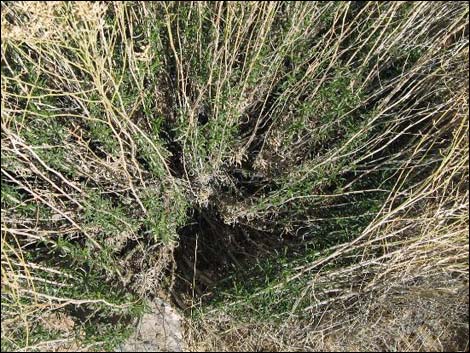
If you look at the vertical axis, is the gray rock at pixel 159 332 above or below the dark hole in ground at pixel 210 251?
below

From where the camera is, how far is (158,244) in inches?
79.6

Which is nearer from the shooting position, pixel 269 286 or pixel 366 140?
pixel 269 286

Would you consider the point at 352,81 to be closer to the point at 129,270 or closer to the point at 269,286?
the point at 269,286

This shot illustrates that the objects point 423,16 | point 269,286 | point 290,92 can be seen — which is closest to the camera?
point 269,286

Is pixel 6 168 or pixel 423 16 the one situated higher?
pixel 423 16

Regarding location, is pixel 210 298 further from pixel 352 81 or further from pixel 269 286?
pixel 352 81

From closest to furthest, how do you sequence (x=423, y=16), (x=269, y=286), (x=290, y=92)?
(x=269, y=286) < (x=290, y=92) < (x=423, y=16)

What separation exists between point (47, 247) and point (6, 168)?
326 millimetres

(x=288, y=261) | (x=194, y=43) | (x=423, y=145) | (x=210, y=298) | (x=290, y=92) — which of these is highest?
(x=194, y=43)

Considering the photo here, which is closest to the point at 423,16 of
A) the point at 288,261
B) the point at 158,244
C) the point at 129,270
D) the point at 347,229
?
the point at 347,229

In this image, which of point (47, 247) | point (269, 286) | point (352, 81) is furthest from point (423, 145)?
point (47, 247)

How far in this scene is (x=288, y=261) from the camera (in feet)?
6.49

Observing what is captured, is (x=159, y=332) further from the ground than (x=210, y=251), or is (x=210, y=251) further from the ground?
(x=210, y=251)

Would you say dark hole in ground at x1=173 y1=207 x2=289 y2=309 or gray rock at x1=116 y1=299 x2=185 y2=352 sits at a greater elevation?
dark hole in ground at x1=173 y1=207 x2=289 y2=309
